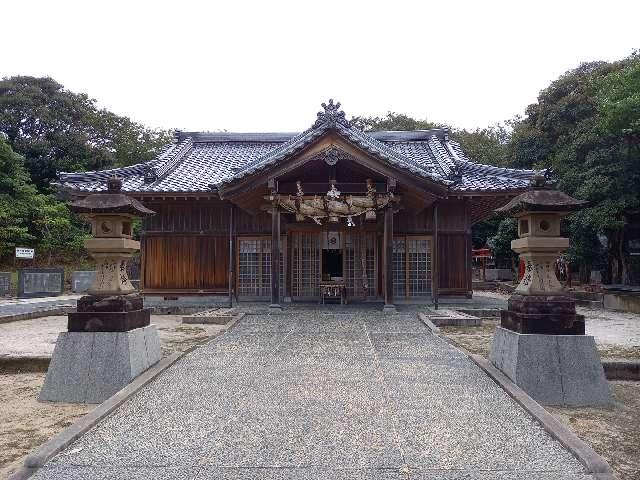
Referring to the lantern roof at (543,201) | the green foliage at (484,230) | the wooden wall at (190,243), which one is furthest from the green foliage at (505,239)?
the lantern roof at (543,201)

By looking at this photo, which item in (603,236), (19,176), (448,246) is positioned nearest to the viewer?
(448,246)

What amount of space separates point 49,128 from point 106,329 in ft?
123

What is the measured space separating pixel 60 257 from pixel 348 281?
2388 centimetres

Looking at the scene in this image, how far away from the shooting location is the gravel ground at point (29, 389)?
17.5 ft

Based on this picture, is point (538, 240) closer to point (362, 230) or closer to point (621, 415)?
point (621, 415)

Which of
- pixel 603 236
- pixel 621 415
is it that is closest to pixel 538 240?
pixel 621 415

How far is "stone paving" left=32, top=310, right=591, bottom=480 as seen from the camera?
426 centimetres

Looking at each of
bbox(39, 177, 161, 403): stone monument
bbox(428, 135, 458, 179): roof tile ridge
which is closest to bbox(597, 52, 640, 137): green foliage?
bbox(428, 135, 458, 179): roof tile ridge

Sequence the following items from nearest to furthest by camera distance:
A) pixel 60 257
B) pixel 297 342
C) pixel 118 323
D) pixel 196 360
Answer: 1. pixel 118 323
2. pixel 196 360
3. pixel 297 342
4. pixel 60 257

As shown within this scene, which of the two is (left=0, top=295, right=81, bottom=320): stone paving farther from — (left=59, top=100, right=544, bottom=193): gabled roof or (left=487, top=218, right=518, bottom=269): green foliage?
(left=487, top=218, right=518, bottom=269): green foliage

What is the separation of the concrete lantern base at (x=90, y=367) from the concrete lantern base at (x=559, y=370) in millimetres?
5377

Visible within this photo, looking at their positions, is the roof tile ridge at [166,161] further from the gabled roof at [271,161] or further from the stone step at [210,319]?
the stone step at [210,319]

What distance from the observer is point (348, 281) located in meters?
18.2

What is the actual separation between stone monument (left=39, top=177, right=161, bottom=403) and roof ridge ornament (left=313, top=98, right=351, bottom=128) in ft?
24.8
